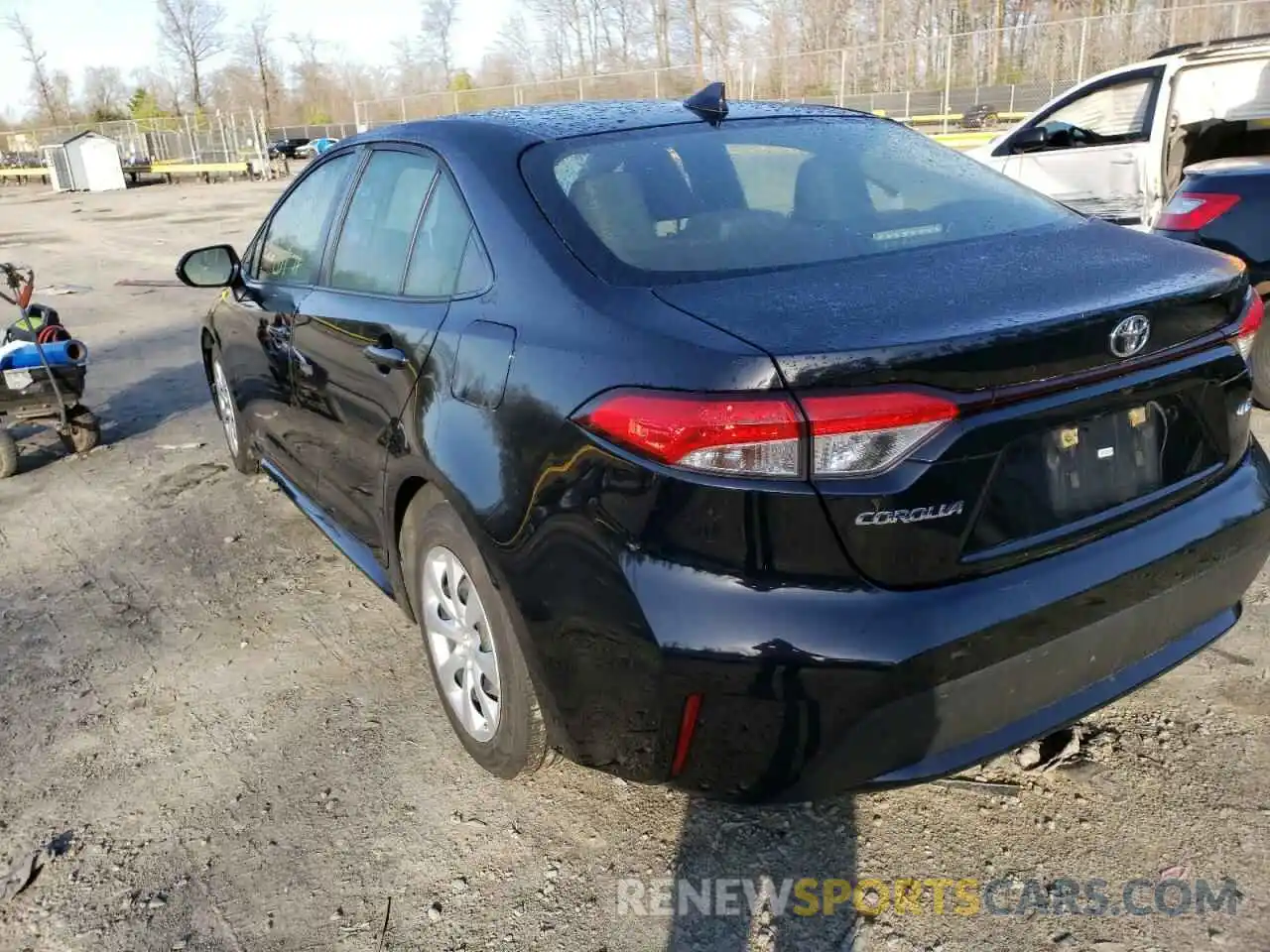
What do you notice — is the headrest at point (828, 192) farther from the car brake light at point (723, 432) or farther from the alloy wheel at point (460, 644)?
the alloy wheel at point (460, 644)

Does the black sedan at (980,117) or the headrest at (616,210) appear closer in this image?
the headrest at (616,210)

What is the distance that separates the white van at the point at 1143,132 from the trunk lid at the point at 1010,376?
546 centimetres

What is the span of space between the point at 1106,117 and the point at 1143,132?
687 millimetres

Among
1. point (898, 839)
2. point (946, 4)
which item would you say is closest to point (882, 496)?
point (898, 839)

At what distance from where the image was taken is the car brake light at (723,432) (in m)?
1.82

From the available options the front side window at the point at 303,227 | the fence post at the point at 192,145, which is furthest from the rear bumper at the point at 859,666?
the fence post at the point at 192,145

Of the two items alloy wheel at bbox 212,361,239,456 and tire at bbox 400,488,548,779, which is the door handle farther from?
alloy wheel at bbox 212,361,239,456

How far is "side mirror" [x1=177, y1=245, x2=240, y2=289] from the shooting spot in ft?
14.0

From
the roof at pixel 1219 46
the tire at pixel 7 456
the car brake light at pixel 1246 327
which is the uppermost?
the roof at pixel 1219 46

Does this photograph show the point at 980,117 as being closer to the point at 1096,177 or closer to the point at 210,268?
the point at 1096,177

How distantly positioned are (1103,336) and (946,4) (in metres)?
36.7

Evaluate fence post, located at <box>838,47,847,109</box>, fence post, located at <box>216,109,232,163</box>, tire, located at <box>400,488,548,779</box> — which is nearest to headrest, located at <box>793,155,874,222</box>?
tire, located at <box>400,488,548,779</box>

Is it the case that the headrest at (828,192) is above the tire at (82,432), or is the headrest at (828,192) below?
above

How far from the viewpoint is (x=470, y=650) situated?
2.67 metres
